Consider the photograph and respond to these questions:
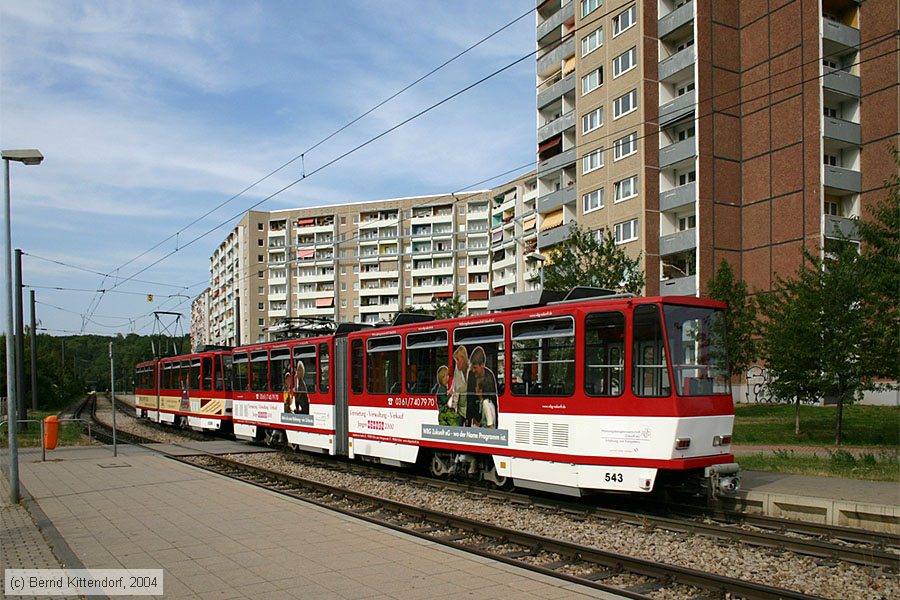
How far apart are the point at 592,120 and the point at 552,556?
40.9 metres

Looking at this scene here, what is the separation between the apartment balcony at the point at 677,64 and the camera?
133 feet

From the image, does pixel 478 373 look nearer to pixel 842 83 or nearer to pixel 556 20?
pixel 842 83

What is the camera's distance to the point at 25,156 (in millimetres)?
12555

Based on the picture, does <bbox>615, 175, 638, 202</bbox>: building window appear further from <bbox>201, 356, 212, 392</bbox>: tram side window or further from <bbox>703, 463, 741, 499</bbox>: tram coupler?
<bbox>703, 463, 741, 499</bbox>: tram coupler

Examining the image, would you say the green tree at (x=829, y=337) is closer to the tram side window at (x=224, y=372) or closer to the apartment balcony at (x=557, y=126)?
the tram side window at (x=224, y=372)

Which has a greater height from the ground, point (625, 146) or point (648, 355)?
point (625, 146)

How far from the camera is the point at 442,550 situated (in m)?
8.52

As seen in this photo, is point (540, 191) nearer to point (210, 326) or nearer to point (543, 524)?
point (543, 524)

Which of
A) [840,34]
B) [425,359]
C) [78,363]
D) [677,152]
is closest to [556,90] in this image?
[677,152]

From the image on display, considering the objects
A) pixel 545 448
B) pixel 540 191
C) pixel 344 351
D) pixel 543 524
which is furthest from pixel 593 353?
pixel 540 191

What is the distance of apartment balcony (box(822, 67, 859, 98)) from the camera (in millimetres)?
38344

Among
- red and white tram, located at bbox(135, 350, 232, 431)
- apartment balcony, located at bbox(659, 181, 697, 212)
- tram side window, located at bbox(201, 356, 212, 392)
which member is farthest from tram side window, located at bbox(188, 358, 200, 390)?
apartment balcony, located at bbox(659, 181, 697, 212)

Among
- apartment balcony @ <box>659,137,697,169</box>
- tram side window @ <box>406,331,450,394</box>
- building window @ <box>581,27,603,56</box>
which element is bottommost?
tram side window @ <box>406,331,450,394</box>

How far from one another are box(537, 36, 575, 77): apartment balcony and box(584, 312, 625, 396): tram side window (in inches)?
1684
